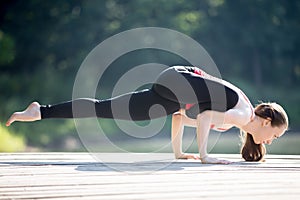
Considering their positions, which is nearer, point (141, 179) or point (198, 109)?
point (141, 179)

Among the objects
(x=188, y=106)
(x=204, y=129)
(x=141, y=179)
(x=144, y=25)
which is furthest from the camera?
(x=144, y=25)

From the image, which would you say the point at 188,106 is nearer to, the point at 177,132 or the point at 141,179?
the point at 177,132

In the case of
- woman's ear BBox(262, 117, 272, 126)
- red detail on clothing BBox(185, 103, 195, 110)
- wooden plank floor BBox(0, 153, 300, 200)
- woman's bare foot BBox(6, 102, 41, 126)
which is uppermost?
woman's bare foot BBox(6, 102, 41, 126)

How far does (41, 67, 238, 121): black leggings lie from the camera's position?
279 centimetres

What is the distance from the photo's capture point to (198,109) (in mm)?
2816

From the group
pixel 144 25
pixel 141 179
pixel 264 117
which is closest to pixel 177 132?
pixel 264 117

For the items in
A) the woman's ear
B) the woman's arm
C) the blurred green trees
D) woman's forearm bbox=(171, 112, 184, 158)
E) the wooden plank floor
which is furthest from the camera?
the blurred green trees

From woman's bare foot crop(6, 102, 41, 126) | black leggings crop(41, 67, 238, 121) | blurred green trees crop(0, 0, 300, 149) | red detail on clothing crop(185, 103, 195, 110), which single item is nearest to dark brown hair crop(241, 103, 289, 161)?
black leggings crop(41, 67, 238, 121)

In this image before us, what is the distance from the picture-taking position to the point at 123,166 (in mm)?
2650

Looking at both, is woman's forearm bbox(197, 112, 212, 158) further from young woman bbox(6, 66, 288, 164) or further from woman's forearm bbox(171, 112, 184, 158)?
woman's forearm bbox(171, 112, 184, 158)

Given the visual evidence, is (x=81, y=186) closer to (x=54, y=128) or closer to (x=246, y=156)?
(x=246, y=156)

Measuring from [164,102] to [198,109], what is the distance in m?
0.18

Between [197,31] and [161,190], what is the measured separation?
1214 centimetres

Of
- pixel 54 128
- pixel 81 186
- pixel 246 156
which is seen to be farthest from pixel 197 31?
pixel 81 186
